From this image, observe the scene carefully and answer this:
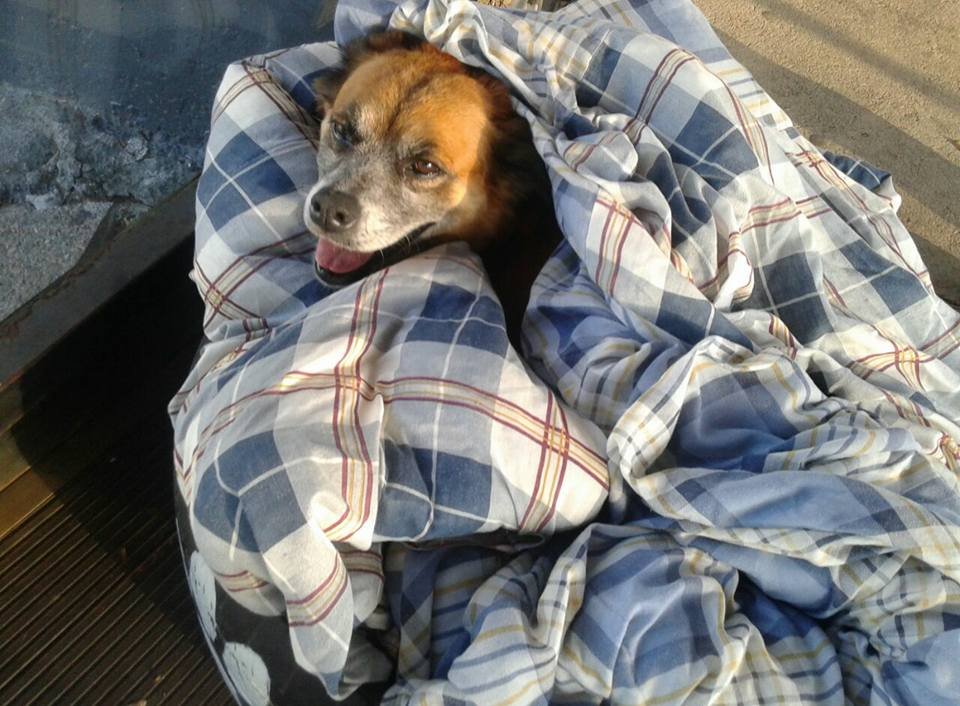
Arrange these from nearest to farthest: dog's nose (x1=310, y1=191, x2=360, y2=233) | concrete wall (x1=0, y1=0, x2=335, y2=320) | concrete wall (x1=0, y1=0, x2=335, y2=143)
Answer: dog's nose (x1=310, y1=191, x2=360, y2=233) < concrete wall (x1=0, y1=0, x2=335, y2=320) < concrete wall (x1=0, y1=0, x2=335, y2=143)

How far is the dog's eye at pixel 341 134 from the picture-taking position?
59.6 inches

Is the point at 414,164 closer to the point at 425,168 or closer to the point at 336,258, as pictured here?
the point at 425,168

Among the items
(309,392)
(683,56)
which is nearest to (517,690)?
(309,392)

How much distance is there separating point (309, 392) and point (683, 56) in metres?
1.03

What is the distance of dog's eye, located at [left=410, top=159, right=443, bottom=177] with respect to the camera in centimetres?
150

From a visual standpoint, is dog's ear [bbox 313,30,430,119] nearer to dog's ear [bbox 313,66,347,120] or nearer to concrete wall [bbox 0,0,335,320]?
Result: dog's ear [bbox 313,66,347,120]

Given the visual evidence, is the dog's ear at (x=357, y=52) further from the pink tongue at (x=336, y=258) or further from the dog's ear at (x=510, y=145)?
the pink tongue at (x=336, y=258)

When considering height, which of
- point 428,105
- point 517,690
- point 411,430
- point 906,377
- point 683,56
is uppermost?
point 683,56

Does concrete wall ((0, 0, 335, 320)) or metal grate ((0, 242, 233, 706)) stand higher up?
concrete wall ((0, 0, 335, 320))

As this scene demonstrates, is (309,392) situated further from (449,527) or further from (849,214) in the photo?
(849,214)

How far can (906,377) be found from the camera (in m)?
1.48

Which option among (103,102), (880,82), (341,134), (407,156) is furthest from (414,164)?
(880,82)

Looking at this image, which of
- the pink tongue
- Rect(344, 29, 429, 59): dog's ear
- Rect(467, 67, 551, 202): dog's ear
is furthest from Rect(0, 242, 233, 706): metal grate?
Rect(467, 67, 551, 202): dog's ear

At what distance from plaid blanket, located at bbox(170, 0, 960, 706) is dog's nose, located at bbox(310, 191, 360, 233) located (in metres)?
0.13
